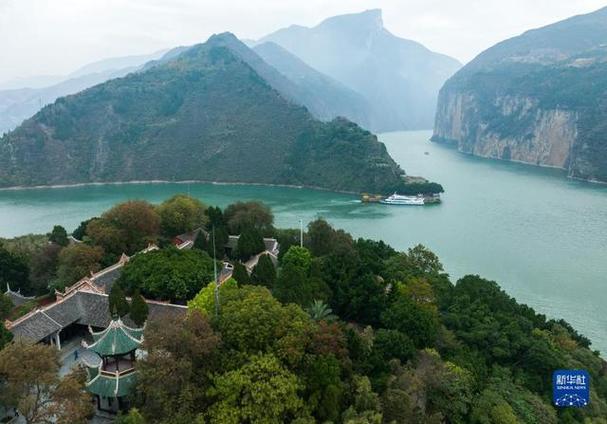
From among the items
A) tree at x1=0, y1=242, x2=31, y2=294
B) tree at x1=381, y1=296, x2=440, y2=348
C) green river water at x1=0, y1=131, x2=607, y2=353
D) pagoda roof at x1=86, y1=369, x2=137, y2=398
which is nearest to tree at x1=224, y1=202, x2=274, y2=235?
tree at x1=0, y1=242, x2=31, y2=294

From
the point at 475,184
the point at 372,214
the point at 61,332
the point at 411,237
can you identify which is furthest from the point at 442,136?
the point at 61,332

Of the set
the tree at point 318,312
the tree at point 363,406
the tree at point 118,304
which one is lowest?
the tree at point 363,406

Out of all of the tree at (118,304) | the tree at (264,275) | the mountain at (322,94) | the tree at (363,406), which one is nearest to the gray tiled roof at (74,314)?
the tree at (118,304)

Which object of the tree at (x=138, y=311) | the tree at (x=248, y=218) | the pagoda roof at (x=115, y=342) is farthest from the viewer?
the tree at (x=248, y=218)

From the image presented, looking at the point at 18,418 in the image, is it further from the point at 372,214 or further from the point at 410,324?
the point at 372,214

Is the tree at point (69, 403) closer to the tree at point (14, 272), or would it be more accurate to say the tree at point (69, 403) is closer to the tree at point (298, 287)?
the tree at point (298, 287)
